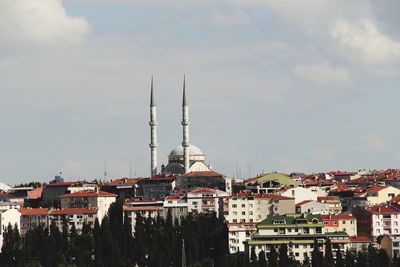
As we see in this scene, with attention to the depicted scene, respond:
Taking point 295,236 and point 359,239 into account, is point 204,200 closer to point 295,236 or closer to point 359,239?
point 359,239

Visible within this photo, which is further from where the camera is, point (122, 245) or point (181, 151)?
point (181, 151)

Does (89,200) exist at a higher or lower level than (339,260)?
higher

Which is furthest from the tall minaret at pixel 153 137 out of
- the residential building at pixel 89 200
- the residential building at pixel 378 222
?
the residential building at pixel 378 222

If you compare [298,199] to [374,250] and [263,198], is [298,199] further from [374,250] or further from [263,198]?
[374,250]

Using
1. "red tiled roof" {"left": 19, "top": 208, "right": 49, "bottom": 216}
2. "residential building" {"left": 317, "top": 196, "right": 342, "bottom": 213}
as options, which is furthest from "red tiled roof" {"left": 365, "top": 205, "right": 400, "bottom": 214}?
"red tiled roof" {"left": 19, "top": 208, "right": 49, "bottom": 216}

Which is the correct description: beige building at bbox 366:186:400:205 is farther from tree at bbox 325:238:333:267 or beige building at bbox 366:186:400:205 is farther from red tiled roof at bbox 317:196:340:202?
tree at bbox 325:238:333:267

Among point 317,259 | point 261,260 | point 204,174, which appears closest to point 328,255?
point 317,259
